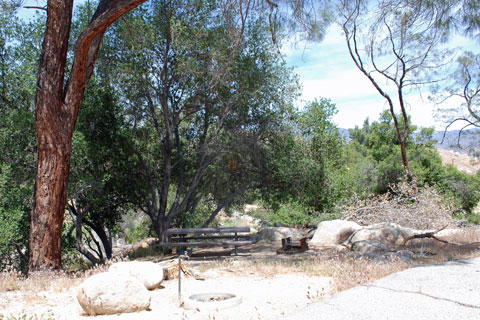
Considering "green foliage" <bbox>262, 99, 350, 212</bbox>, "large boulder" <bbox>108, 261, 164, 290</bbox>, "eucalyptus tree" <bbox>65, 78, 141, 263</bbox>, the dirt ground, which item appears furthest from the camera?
"green foliage" <bbox>262, 99, 350, 212</bbox>

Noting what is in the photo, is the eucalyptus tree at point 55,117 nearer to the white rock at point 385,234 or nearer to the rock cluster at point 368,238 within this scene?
the rock cluster at point 368,238

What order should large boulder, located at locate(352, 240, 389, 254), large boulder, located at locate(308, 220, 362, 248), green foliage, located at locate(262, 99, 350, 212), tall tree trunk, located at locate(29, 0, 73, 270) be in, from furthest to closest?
green foliage, located at locate(262, 99, 350, 212)
large boulder, located at locate(308, 220, 362, 248)
large boulder, located at locate(352, 240, 389, 254)
tall tree trunk, located at locate(29, 0, 73, 270)

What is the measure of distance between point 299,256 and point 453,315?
6.57m

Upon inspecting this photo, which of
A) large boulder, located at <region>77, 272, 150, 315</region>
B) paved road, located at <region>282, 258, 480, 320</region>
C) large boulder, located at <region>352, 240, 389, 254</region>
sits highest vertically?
large boulder, located at <region>77, 272, 150, 315</region>

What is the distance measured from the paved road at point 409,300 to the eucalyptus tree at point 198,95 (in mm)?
7814

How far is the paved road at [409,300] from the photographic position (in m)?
4.23

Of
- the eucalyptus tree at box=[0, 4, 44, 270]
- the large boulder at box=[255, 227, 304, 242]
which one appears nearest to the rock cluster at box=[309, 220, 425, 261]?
the large boulder at box=[255, 227, 304, 242]

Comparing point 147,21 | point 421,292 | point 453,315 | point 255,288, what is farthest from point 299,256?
point 147,21

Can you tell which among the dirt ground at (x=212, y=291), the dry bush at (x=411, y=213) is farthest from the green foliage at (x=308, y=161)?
the dirt ground at (x=212, y=291)

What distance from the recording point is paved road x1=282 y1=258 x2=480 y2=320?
423 centimetres

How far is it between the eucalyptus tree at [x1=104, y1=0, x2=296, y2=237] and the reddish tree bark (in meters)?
2.51

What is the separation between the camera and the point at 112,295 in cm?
526

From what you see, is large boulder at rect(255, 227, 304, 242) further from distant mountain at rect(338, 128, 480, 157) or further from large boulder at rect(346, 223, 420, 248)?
distant mountain at rect(338, 128, 480, 157)

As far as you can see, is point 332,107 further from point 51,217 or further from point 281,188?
point 51,217
